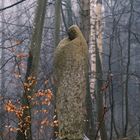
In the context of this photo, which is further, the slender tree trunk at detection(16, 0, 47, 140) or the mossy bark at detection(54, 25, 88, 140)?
the slender tree trunk at detection(16, 0, 47, 140)

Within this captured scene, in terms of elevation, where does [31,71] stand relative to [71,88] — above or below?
above

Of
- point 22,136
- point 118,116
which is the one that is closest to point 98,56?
point 22,136

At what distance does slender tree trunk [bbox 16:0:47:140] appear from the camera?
955 cm

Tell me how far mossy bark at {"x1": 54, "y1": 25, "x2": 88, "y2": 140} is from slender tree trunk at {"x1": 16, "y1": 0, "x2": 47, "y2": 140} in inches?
129

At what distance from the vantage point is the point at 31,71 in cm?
1031

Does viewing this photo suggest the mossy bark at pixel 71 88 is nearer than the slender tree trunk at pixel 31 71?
Yes

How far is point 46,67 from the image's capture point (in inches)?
685

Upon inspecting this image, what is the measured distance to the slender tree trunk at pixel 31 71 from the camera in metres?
9.55

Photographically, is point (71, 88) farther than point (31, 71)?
No

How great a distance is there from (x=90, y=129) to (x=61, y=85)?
14.8ft

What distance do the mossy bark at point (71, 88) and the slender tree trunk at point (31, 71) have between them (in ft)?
10.8

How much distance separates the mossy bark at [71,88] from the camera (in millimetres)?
6297

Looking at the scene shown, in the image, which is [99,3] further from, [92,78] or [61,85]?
[61,85]

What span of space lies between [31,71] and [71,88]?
4.11m
